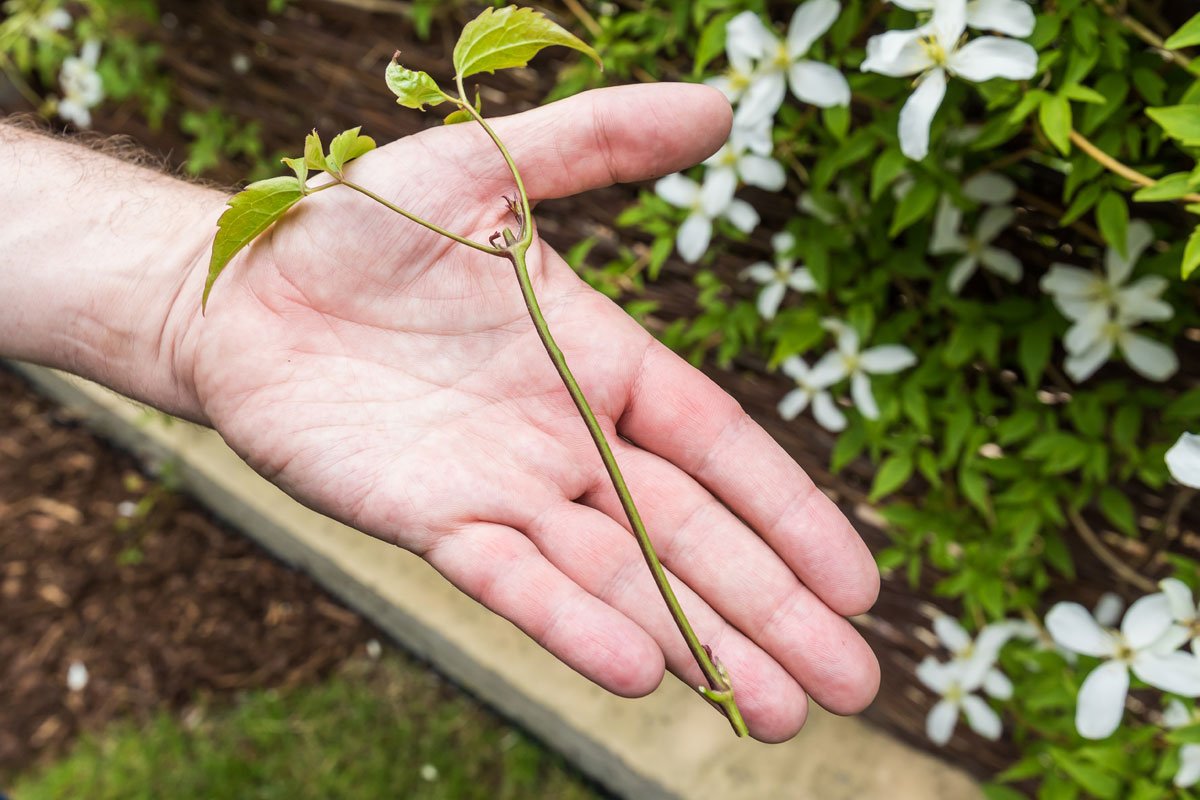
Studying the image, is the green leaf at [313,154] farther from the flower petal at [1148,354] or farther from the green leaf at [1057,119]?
the flower petal at [1148,354]

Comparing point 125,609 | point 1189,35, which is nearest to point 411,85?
point 1189,35

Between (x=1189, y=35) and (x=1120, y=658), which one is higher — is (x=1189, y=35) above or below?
above

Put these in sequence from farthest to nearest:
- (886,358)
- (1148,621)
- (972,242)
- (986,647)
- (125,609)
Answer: (125,609) < (986,647) < (886,358) < (972,242) < (1148,621)

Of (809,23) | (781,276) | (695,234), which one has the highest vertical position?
(809,23)

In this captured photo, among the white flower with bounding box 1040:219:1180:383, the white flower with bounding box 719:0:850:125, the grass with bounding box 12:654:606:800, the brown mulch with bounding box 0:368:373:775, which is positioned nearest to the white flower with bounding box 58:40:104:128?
the brown mulch with bounding box 0:368:373:775

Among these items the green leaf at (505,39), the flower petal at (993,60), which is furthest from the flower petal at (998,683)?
the green leaf at (505,39)

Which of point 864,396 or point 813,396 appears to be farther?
point 813,396

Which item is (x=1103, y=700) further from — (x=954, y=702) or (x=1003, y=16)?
(x=1003, y=16)
